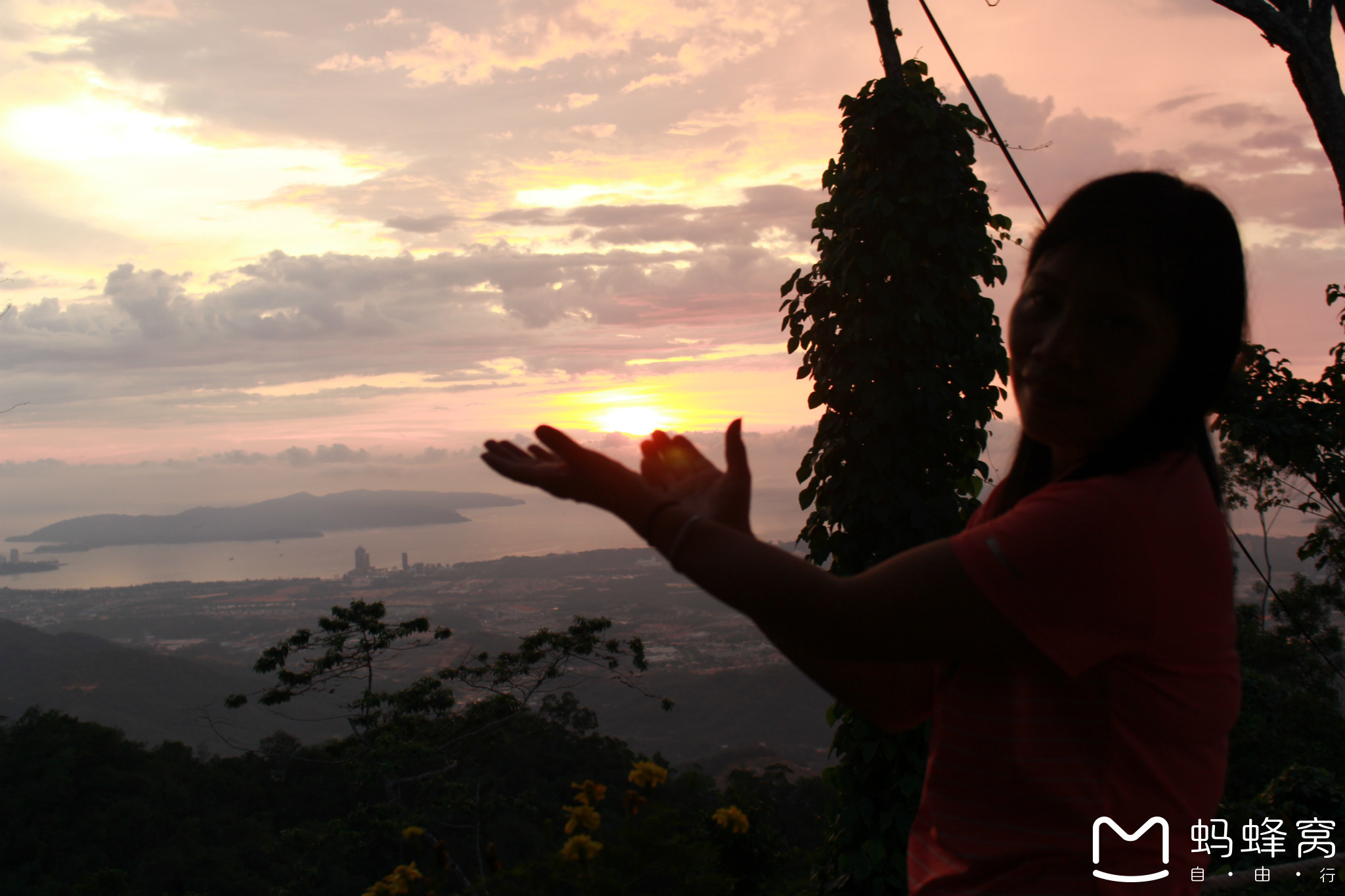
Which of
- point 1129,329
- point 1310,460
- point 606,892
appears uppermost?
point 1129,329

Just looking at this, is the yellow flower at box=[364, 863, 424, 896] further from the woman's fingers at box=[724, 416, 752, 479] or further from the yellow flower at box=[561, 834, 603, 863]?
the woman's fingers at box=[724, 416, 752, 479]

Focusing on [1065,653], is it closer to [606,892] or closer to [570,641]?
[606,892]

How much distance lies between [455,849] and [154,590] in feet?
130

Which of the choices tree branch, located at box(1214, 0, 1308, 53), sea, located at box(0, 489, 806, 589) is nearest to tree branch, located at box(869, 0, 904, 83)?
tree branch, located at box(1214, 0, 1308, 53)

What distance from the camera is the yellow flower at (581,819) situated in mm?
2465

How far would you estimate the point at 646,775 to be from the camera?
8.68 feet

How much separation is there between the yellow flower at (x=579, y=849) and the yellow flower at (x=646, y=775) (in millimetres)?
314

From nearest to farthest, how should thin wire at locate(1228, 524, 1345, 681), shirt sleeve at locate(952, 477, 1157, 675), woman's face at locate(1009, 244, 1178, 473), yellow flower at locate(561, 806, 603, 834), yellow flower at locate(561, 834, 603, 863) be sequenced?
shirt sleeve at locate(952, 477, 1157, 675) < woman's face at locate(1009, 244, 1178, 473) < thin wire at locate(1228, 524, 1345, 681) < yellow flower at locate(561, 834, 603, 863) < yellow flower at locate(561, 806, 603, 834)

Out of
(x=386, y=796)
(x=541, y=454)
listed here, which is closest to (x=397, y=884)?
(x=541, y=454)

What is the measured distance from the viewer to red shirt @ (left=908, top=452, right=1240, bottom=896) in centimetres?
75

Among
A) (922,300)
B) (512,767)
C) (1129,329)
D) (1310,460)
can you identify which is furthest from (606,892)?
(512,767)

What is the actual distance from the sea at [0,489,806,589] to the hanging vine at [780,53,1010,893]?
63.5 ft

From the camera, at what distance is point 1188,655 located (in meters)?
0.79

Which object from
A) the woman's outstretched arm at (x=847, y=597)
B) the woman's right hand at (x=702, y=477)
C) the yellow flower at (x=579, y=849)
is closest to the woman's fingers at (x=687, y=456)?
the woman's right hand at (x=702, y=477)
